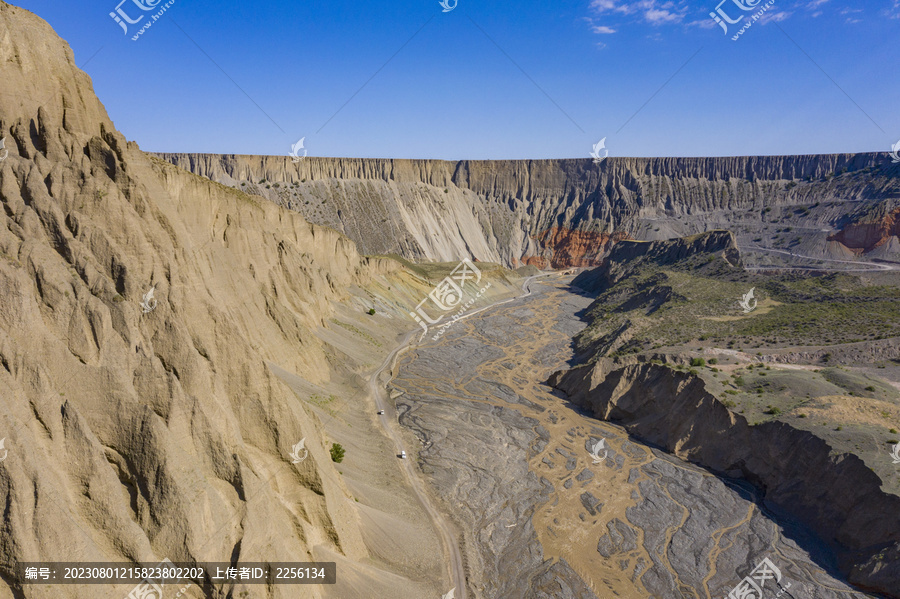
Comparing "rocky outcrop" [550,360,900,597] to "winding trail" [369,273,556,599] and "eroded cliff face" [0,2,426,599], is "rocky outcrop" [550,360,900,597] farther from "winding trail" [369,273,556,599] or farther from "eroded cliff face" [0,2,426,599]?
"eroded cliff face" [0,2,426,599]

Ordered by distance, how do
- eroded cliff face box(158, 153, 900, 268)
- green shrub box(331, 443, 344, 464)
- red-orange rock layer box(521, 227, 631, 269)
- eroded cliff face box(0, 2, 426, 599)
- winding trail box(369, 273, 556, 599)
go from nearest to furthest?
eroded cliff face box(0, 2, 426, 599)
winding trail box(369, 273, 556, 599)
green shrub box(331, 443, 344, 464)
eroded cliff face box(158, 153, 900, 268)
red-orange rock layer box(521, 227, 631, 269)

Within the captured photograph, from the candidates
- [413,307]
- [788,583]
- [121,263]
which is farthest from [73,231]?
[413,307]

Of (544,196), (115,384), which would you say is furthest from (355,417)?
(544,196)

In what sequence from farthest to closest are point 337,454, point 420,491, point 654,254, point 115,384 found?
point 654,254 → point 420,491 → point 337,454 → point 115,384

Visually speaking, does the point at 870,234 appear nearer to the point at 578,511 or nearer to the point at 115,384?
the point at 578,511

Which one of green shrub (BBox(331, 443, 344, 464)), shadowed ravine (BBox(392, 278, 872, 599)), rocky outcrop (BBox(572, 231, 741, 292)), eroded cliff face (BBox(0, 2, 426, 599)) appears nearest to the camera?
eroded cliff face (BBox(0, 2, 426, 599))

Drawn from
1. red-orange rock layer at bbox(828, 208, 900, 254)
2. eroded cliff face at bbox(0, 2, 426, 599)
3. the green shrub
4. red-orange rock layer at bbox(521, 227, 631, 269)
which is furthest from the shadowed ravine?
red-orange rock layer at bbox(521, 227, 631, 269)

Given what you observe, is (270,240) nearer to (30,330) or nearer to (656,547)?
(30,330)
